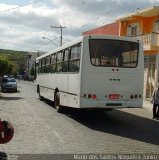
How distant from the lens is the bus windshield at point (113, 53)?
48.3ft

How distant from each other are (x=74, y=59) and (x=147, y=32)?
19618 millimetres

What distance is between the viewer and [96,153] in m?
9.20

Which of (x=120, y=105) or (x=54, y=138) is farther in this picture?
(x=120, y=105)

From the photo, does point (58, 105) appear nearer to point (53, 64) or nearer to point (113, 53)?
point (53, 64)

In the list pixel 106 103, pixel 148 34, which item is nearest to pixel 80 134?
pixel 106 103

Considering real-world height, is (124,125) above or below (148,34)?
below

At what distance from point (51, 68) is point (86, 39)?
280 inches

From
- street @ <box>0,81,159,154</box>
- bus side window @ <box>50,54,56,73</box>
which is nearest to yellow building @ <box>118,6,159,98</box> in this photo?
bus side window @ <box>50,54,56,73</box>

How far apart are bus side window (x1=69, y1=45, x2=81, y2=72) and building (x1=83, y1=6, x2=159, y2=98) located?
14483 mm

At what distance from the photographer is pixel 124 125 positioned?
14.8 metres

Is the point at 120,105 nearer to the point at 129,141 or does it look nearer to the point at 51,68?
the point at 129,141

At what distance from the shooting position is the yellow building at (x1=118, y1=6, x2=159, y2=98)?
3030cm

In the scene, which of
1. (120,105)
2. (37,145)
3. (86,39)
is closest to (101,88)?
(120,105)

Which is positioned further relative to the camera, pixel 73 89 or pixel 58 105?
pixel 58 105
